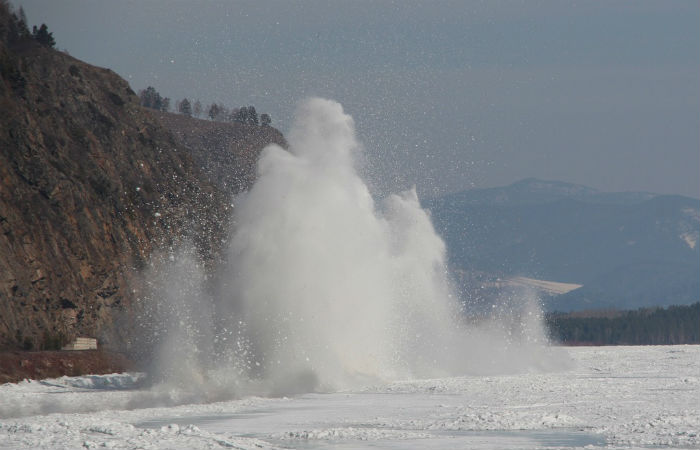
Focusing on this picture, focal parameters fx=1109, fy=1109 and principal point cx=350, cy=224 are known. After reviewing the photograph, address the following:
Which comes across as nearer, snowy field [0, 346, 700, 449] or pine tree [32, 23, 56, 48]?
snowy field [0, 346, 700, 449]

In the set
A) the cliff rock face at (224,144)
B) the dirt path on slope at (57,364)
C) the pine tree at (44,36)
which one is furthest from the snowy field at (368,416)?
the cliff rock face at (224,144)

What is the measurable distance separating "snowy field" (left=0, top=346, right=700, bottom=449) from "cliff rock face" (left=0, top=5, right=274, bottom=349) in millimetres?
12193

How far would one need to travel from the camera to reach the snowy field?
Result: 88.6 feet

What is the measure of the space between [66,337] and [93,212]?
13259mm

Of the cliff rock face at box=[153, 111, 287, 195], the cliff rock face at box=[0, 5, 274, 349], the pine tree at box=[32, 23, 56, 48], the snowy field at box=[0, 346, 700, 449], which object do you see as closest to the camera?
the snowy field at box=[0, 346, 700, 449]

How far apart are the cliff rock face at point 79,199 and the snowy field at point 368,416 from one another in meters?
12.2

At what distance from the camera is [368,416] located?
33.9 meters

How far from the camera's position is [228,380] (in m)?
43.1

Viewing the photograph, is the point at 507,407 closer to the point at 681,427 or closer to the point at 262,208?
the point at 681,427

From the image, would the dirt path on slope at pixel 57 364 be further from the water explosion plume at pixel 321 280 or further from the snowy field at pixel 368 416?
the water explosion plume at pixel 321 280

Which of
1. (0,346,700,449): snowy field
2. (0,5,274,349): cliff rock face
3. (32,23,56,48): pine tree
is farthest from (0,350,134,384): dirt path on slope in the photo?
(32,23,56,48): pine tree

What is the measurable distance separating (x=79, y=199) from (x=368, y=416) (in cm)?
4092

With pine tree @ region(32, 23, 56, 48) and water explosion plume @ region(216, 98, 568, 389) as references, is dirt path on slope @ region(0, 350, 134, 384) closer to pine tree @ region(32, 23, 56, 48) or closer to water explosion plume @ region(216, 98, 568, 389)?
water explosion plume @ region(216, 98, 568, 389)

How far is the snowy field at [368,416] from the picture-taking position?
2699cm
